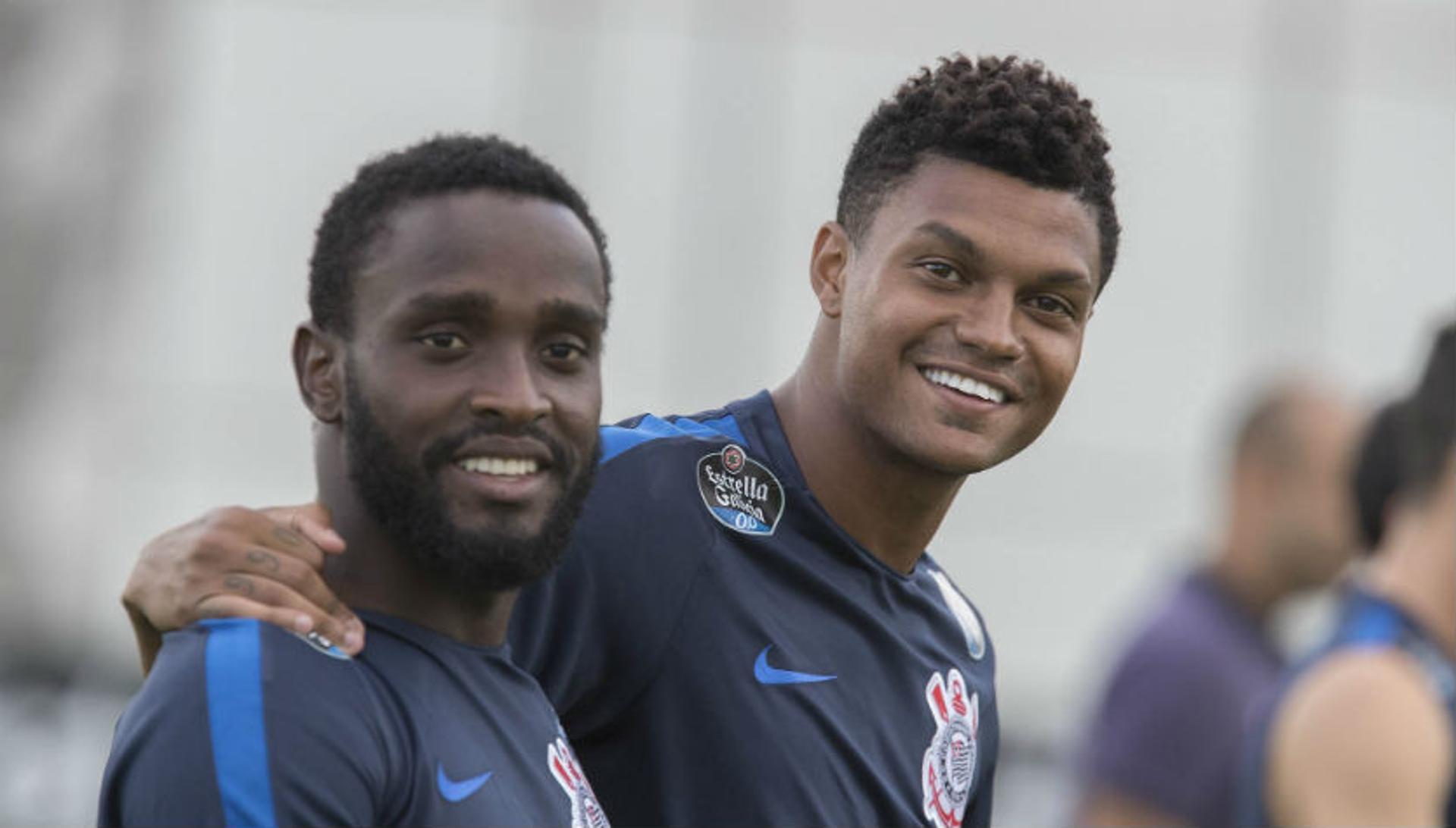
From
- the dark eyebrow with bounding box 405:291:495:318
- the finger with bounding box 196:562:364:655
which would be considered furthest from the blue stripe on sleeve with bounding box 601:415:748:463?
the finger with bounding box 196:562:364:655

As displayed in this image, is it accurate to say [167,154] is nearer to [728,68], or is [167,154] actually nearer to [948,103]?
[728,68]

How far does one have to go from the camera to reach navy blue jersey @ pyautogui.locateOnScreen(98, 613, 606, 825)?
2994 millimetres

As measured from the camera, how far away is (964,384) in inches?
152

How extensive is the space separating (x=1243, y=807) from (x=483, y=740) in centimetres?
194

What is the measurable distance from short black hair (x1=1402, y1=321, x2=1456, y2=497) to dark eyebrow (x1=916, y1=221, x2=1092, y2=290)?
1.27m

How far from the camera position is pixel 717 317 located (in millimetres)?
14766

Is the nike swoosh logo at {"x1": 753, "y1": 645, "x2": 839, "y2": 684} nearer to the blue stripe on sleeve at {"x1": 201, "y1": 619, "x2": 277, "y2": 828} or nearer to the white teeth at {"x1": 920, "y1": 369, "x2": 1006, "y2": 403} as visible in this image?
the white teeth at {"x1": 920, "y1": 369, "x2": 1006, "y2": 403}

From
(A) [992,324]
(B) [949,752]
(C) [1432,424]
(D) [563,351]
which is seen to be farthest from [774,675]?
(C) [1432,424]

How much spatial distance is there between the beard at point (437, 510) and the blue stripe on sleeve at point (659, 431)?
23.5 inches

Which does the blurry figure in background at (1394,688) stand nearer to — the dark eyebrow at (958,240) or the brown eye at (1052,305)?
the brown eye at (1052,305)

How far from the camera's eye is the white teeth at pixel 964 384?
3.87 metres

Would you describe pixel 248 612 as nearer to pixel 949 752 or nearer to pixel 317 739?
pixel 317 739

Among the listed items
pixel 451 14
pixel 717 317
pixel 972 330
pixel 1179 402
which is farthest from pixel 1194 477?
pixel 972 330

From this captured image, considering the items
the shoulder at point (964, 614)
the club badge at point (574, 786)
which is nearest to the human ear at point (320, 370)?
the club badge at point (574, 786)
